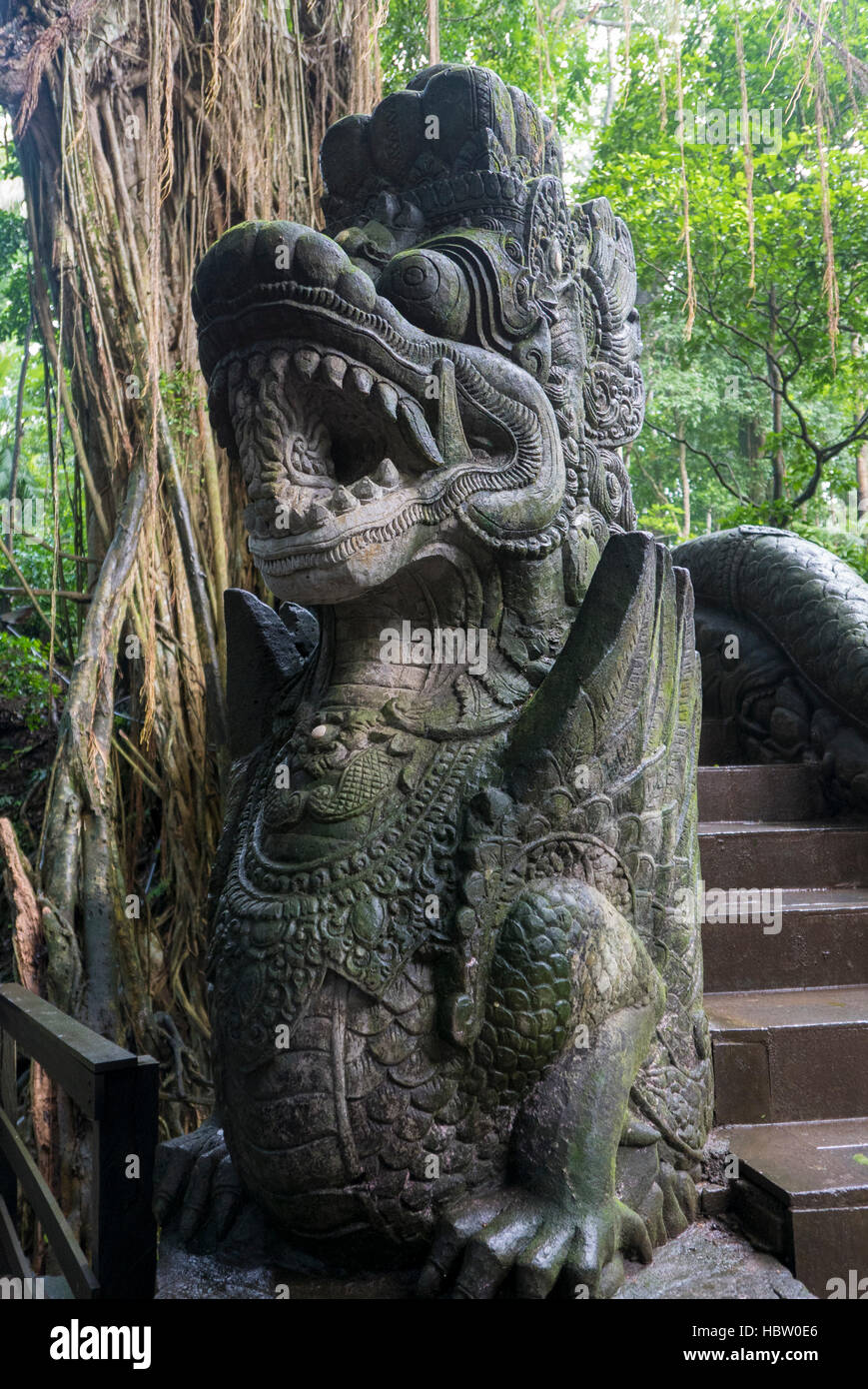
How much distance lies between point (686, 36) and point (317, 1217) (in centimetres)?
1117

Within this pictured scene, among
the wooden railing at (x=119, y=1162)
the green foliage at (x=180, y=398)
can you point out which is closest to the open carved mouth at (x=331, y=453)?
the wooden railing at (x=119, y=1162)

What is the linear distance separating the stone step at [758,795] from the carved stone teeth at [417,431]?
197 cm

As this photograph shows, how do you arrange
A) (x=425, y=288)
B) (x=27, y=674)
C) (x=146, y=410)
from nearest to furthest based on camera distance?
(x=425, y=288)
(x=146, y=410)
(x=27, y=674)

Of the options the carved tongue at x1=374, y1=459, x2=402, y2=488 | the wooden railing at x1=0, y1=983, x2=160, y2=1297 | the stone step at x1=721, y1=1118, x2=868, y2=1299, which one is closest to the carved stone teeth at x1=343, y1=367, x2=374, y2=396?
the carved tongue at x1=374, y1=459, x2=402, y2=488

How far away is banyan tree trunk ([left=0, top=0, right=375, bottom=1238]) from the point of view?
3.91m

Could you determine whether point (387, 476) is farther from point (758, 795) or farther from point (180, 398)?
point (180, 398)

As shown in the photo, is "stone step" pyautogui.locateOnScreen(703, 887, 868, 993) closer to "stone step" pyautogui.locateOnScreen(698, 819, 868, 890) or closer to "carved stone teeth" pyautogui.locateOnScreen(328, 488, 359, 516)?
"stone step" pyautogui.locateOnScreen(698, 819, 868, 890)

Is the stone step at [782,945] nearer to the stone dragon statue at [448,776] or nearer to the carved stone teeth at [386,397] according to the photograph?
the stone dragon statue at [448,776]

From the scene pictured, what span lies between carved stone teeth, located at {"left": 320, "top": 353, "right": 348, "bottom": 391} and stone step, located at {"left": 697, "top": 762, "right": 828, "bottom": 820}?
2156 mm

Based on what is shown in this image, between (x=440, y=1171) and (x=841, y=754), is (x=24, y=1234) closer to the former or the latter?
(x=440, y=1171)

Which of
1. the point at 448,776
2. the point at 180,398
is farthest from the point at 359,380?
the point at 180,398

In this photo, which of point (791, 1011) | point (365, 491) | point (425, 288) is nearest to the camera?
point (365, 491)

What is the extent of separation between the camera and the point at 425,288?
1.99 meters

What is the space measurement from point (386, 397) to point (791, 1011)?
5.71 feet
